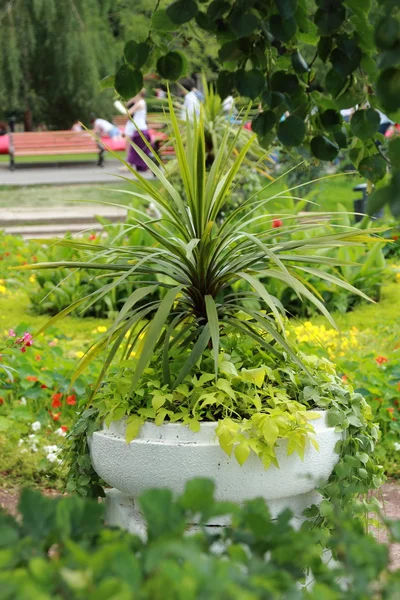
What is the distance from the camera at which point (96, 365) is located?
4.59 meters

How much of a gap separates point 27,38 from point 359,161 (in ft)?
57.9

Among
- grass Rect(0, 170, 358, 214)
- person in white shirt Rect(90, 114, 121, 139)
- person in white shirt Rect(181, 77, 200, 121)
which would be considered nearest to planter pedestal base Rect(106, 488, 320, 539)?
person in white shirt Rect(181, 77, 200, 121)

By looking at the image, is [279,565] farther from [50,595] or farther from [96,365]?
[96,365]

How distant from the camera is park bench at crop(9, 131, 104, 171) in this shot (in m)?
17.9

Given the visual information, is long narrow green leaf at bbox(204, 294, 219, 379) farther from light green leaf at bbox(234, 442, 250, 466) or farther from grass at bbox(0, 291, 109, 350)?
grass at bbox(0, 291, 109, 350)

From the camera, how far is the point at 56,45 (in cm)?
1922

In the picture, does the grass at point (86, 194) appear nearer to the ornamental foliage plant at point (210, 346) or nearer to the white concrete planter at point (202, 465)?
the ornamental foliage plant at point (210, 346)

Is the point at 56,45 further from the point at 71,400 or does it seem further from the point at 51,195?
the point at 71,400

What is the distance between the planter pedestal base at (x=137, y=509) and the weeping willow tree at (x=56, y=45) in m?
16.8

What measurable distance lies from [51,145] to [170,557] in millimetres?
17559

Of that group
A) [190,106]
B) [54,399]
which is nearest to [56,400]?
[54,399]

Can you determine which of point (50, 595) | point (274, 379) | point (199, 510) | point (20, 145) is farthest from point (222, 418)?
point (20, 145)

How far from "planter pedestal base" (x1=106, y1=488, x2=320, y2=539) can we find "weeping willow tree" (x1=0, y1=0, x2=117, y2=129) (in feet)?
55.1

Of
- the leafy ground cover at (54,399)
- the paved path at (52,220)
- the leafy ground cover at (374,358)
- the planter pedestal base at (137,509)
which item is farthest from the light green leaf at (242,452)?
the paved path at (52,220)
